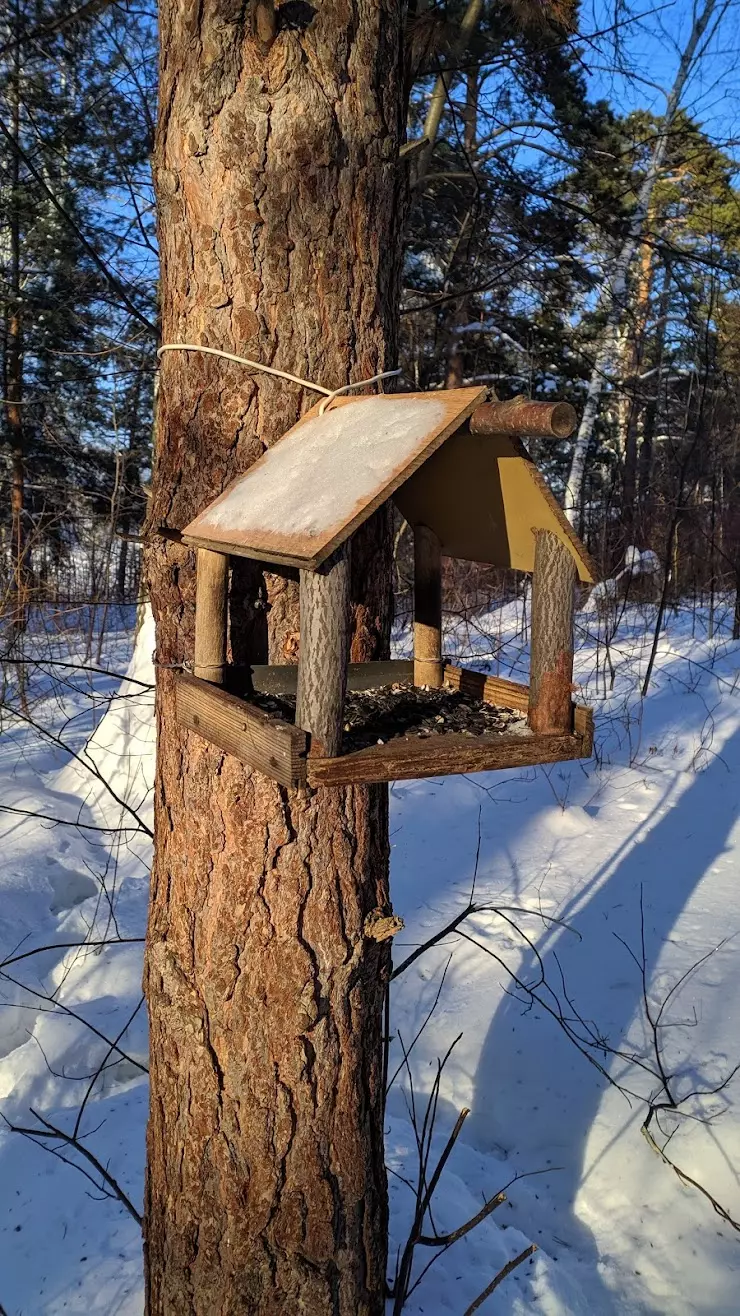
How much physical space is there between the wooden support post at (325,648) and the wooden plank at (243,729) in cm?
5

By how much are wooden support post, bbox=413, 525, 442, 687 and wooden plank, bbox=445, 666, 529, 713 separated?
0.04 meters

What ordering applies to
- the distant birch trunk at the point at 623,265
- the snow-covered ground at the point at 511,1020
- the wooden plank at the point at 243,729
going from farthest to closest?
the distant birch trunk at the point at 623,265, the snow-covered ground at the point at 511,1020, the wooden plank at the point at 243,729

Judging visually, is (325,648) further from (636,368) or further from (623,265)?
(636,368)

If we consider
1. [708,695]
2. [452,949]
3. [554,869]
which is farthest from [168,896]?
[708,695]

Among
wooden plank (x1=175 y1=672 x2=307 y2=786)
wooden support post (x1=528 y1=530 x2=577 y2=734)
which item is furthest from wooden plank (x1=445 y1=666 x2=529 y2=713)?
wooden plank (x1=175 y1=672 x2=307 y2=786)

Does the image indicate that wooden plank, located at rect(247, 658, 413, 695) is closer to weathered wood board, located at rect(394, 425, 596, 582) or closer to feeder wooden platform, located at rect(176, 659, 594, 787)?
feeder wooden platform, located at rect(176, 659, 594, 787)

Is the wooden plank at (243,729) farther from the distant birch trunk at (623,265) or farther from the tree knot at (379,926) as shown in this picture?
the distant birch trunk at (623,265)

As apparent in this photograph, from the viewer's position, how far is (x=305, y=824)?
1.61m

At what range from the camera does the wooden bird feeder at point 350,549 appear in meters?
1.22

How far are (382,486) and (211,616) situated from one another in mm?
518

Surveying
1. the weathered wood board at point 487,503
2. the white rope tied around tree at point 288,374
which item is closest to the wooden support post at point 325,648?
the weathered wood board at point 487,503

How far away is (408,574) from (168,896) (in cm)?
651

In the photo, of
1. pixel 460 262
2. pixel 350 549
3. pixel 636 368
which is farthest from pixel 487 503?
pixel 636 368

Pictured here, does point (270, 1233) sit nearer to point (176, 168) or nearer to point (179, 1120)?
point (179, 1120)
